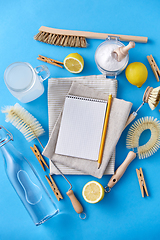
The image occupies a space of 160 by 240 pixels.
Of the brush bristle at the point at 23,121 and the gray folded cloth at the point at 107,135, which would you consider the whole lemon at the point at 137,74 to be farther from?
the brush bristle at the point at 23,121

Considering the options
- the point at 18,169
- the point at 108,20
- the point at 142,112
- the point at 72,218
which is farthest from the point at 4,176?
the point at 108,20

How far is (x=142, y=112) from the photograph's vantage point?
2.65ft

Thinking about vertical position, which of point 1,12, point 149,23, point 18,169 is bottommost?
point 18,169

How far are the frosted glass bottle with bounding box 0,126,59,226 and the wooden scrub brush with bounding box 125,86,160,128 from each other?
16.4 inches

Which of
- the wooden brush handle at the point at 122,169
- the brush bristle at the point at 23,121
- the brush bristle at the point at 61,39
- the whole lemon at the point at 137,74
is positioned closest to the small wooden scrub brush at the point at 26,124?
the brush bristle at the point at 23,121

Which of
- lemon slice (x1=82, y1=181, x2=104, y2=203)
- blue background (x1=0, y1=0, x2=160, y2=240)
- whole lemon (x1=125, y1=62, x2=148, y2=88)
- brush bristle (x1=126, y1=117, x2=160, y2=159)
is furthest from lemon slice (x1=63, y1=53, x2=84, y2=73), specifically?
lemon slice (x1=82, y1=181, x2=104, y2=203)

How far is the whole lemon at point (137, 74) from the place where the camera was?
731 millimetres

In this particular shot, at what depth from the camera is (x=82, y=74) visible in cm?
82

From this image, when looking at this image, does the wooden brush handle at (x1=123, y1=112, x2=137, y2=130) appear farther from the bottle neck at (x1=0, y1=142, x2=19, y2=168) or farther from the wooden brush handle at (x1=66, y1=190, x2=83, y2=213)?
the bottle neck at (x1=0, y1=142, x2=19, y2=168)

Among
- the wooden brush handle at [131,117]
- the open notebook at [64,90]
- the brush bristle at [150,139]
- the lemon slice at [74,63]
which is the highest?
the lemon slice at [74,63]

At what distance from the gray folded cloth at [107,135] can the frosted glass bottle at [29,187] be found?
0.10 meters

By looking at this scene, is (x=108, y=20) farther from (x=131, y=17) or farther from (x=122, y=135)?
(x=122, y=135)

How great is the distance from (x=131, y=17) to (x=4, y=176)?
83 centimetres

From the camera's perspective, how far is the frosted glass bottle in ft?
2.53
